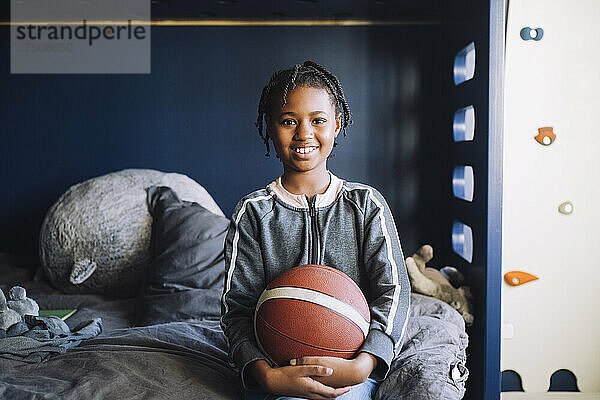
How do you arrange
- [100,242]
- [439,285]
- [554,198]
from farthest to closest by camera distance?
[100,242], [554,198], [439,285]

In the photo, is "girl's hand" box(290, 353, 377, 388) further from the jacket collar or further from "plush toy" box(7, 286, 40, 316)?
"plush toy" box(7, 286, 40, 316)

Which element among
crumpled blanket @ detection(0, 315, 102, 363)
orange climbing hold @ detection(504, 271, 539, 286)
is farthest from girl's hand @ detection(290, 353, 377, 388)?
orange climbing hold @ detection(504, 271, 539, 286)

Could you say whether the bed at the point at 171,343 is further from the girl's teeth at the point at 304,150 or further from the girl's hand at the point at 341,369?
the girl's teeth at the point at 304,150

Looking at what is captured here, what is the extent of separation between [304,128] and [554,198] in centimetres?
107

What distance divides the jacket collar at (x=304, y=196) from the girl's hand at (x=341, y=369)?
1.03ft

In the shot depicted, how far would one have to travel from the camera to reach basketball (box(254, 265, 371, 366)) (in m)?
1.02

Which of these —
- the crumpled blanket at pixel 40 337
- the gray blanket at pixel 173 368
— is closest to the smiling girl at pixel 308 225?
the gray blanket at pixel 173 368

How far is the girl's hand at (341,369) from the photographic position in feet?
3.30

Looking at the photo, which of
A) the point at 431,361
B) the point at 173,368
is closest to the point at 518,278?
the point at 431,361

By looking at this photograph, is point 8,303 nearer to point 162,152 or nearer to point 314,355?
point 314,355

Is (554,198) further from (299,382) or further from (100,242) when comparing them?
(100,242)

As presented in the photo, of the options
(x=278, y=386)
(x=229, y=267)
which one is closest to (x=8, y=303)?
(x=229, y=267)

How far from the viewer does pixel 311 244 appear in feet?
3.85

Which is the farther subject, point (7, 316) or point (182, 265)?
point (182, 265)
